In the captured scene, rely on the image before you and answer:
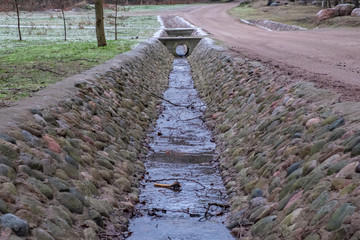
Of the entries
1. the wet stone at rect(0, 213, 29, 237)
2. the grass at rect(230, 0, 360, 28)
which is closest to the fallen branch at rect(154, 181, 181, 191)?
the wet stone at rect(0, 213, 29, 237)

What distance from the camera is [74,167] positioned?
6102 mm

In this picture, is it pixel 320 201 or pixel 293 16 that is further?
pixel 293 16

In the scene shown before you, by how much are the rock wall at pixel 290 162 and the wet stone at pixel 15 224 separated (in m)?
2.37

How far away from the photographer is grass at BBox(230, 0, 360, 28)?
27.2 m

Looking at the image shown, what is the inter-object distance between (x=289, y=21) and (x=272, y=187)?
30.1 metres

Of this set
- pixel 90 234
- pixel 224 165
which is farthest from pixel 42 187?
pixel 224 165

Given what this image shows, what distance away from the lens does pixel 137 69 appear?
564 inches

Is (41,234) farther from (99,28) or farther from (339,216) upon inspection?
(99,28)

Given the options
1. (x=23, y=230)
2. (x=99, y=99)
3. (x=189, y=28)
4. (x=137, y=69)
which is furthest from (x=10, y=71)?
(x=189, y=28)

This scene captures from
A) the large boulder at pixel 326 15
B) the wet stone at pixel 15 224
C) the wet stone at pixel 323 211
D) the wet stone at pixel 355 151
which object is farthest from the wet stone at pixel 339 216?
the large boulder at pixel 326 15

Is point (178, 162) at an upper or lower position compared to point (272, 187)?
lower

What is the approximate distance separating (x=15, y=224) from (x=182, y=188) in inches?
135

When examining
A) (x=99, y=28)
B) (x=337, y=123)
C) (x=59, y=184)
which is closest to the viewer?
(x=59, y=184)

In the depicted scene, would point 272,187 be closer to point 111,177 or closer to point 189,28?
point 111,177
